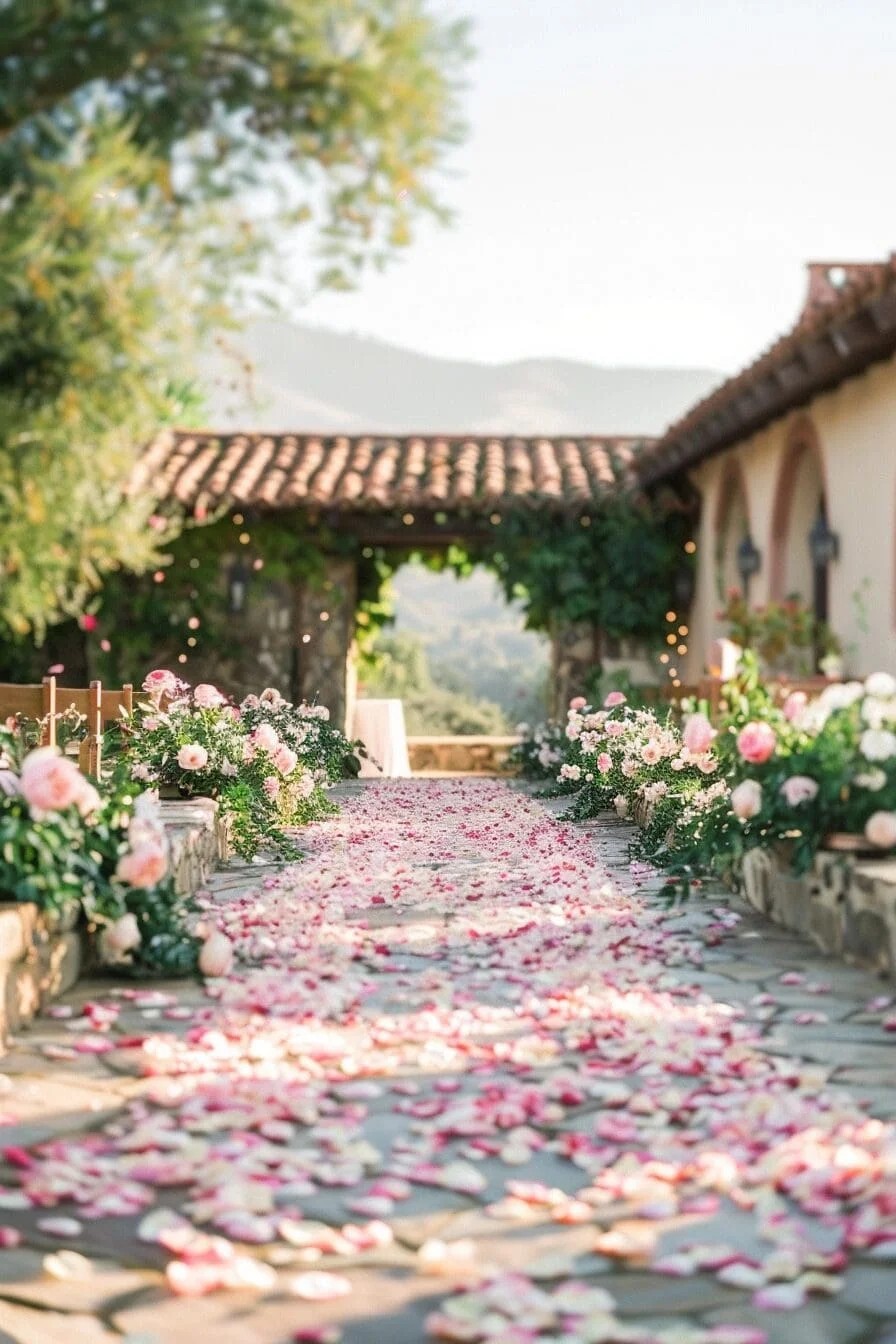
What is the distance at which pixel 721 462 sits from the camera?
45.2 feet

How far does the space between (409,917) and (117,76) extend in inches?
134

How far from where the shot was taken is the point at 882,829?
4.87 metres

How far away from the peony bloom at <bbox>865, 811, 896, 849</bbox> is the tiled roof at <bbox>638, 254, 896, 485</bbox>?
380 cm

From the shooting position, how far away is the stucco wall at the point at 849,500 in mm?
9344

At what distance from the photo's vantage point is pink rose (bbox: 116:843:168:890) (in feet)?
15.0

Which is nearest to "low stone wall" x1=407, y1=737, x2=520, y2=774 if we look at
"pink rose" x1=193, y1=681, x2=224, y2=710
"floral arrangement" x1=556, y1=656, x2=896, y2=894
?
"pink rose" x1=193, y1=681, x2=224, y2=710

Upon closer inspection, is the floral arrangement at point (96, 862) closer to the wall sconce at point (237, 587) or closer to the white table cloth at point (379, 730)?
the wall sconce at point (237, 587)

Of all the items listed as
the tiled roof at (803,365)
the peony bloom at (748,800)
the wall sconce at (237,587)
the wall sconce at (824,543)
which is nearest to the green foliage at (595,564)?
the tiled roof at (803,365)

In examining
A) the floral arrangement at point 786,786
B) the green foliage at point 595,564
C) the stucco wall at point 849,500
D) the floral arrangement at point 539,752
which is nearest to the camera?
the floral arrangement at point 786,786

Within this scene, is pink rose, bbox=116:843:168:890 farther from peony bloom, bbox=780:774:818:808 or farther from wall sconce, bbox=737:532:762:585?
wall sconce, bbox=737:532:762:585

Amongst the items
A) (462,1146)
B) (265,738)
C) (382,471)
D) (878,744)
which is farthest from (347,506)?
(462,1146)

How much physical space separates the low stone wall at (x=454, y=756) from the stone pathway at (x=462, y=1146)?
12867 mm

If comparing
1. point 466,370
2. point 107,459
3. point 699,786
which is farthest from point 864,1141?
point 466,370

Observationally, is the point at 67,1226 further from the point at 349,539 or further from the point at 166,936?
the point at 349,539
